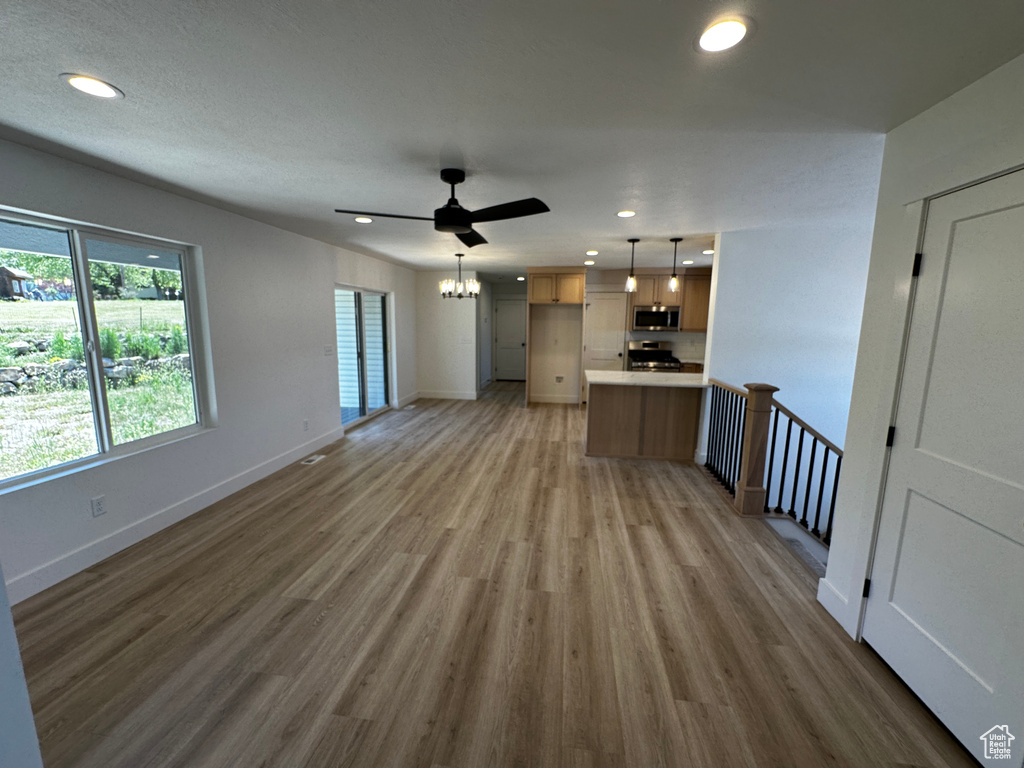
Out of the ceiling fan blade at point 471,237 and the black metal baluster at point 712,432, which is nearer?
the ceiling fan blade at point 471,237

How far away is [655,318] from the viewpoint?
682cm

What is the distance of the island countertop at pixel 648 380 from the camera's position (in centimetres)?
424

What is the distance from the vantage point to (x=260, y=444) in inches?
152

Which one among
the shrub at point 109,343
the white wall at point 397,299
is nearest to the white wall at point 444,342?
the white wall at point 397,299

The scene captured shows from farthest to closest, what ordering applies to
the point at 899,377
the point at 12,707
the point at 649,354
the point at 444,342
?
the point at 444,342
the point at 649,354
the point at 899,377
the point at 12,707

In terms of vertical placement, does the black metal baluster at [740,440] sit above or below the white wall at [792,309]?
below

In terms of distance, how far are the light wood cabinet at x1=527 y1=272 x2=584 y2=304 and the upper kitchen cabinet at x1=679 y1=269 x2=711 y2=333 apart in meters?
1.71

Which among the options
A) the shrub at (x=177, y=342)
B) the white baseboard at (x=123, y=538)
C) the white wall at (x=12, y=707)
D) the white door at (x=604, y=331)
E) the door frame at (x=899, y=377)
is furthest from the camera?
the white door at (x=604, y=331)

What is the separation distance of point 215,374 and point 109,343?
2.34 ft

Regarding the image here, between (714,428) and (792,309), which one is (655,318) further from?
(714,428)

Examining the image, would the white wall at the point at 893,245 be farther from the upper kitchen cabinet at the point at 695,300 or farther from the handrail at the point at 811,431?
the upper kitchen cabinet at the point at 695,300

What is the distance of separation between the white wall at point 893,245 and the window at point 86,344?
4434 millimetres

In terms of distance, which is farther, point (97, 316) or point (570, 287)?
point (570, 287)

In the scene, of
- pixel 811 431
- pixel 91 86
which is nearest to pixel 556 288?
pixel 811 431
